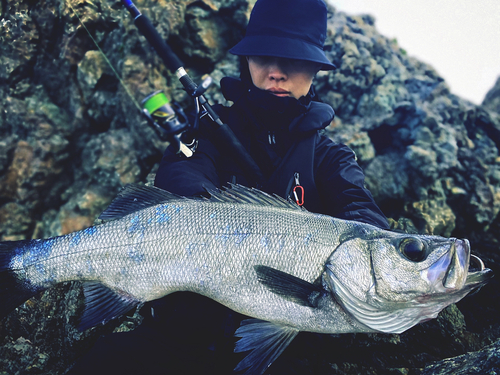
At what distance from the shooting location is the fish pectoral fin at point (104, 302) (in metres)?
1.95

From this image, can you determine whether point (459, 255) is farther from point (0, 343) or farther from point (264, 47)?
point (0, 343)

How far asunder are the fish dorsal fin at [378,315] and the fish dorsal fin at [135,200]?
1298 millimetres

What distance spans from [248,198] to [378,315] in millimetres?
1091

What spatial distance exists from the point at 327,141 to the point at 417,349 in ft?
6.85

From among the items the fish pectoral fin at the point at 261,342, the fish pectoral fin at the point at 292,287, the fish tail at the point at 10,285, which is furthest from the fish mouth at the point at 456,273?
the fish tail at the point at 10,285

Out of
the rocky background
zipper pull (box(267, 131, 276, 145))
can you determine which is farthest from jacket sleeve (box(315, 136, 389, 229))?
the rocky background

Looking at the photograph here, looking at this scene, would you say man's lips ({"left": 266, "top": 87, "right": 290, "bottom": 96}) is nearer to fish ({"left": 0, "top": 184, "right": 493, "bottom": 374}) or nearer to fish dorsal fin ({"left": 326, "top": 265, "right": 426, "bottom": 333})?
fish ({"left": 0, "top": 184, "right": 493, "bottom": 374})

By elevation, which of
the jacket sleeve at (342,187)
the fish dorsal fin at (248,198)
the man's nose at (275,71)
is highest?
the man's nose at (275,71)

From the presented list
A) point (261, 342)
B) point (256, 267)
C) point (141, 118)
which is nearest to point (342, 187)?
point (256, 267)

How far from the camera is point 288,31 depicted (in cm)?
282

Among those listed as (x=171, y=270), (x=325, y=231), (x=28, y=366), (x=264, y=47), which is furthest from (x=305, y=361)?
(x=264, y=47)

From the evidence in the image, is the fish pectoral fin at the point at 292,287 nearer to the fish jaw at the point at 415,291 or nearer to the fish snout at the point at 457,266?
the fish jaw at the point at 415,291

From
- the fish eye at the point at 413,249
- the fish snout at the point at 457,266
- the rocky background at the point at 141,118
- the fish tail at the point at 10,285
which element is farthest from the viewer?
the rocky background at the point at 141,118

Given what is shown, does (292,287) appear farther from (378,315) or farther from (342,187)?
(342,187)
